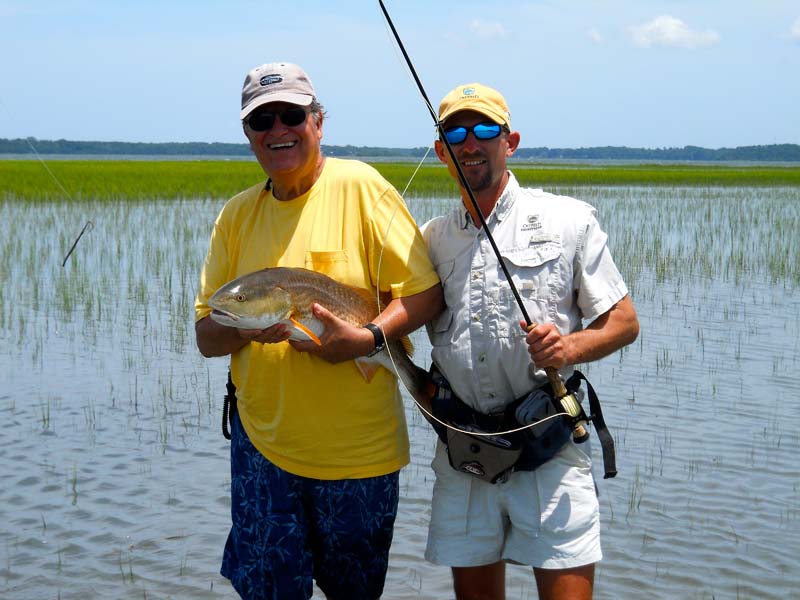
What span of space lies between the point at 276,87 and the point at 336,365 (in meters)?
0.95

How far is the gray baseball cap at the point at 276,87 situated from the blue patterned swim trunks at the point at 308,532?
3.93 feet

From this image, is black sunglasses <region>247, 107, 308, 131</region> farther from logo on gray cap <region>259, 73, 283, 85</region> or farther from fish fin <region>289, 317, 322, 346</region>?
fish fin <region>289, 317, 322, 346</region>

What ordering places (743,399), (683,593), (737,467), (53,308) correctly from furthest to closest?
(53,308) → (743,399) → (737,467) → (683,593)

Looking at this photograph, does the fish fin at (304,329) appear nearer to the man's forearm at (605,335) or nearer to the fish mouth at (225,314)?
the fish mouth at (225,314)

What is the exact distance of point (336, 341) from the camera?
3.51m

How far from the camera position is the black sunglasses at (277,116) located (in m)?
3.64

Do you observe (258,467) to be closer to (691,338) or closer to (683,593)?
(683,593)

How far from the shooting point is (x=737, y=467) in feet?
22.7

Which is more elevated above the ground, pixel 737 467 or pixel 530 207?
pixel 530 207

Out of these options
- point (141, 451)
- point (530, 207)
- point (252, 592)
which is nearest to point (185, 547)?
point (141, 451)

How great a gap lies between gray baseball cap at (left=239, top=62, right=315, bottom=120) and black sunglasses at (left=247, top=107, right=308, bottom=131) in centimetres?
4

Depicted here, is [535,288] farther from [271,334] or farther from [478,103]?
[271,334]

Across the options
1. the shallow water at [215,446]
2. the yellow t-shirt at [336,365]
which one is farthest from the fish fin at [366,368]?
the shallow water at [215,446]

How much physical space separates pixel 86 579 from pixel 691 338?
6784 mm
